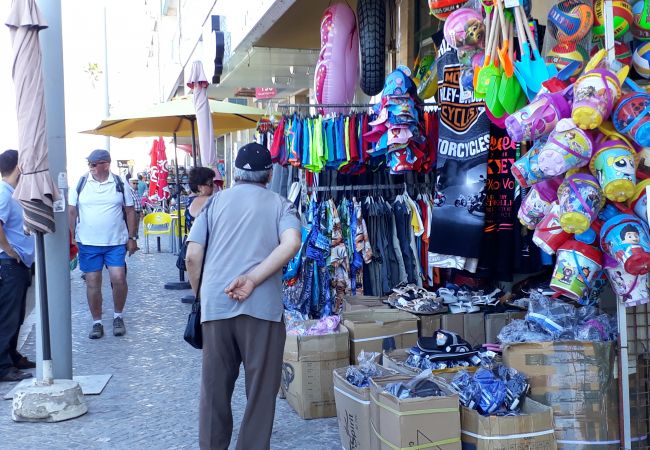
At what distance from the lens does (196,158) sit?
11.5 metres

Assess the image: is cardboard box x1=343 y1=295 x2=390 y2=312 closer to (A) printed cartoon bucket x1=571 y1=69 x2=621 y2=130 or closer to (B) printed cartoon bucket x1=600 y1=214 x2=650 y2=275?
(B) printed cartoon bucket x1=600 y1=214 x2=650 y2=275

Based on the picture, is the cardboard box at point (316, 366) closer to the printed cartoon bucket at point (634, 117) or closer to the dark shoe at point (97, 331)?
the printed cartoon bucket at point (634, 117)

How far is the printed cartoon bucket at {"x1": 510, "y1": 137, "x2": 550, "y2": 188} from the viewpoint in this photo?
367 cm

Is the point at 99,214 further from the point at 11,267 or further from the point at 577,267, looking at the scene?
the point at 577,267

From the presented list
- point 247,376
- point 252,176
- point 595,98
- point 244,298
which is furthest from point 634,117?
point 247,376

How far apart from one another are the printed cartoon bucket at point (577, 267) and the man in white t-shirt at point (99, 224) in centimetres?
531

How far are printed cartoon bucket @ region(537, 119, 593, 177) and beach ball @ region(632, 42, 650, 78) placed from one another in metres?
0.58

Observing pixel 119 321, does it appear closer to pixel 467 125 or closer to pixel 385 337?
pixel 385 337

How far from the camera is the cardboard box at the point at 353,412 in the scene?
3.99 meters

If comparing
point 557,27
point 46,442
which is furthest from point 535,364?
point 46,442

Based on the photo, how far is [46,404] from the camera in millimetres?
5195

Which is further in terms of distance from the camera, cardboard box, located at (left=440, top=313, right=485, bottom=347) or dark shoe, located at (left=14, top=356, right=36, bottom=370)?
dark shoe, located at (left=14, top=356, right=36, bottom=370)


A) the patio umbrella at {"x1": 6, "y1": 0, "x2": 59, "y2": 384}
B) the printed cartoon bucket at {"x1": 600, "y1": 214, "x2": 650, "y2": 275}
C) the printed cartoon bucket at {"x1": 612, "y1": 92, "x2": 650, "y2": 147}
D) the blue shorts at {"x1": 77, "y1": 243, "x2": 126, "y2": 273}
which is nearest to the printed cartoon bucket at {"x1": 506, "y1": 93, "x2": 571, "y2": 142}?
the printed cartoon bucket at {"x1": 612, "y1": 92, "x2": 650, "y2": 147}

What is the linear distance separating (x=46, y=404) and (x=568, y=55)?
4.21 meters
